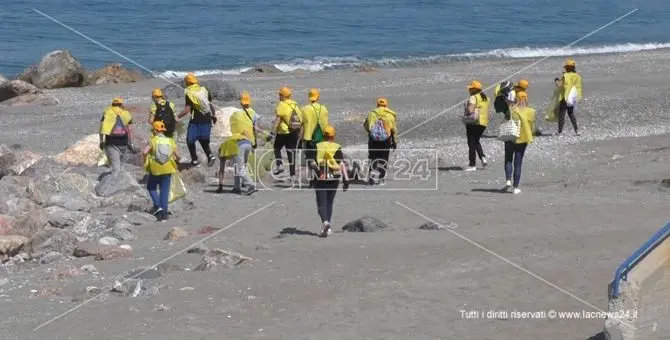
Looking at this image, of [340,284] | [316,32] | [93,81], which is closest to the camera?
[340,284]

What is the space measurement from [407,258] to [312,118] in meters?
5.38

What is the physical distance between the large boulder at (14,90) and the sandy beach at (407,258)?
5.48 metres

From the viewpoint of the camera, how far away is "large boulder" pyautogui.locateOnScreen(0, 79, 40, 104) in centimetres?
2992

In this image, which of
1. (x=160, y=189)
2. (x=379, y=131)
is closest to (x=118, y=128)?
(x=160, y=189)

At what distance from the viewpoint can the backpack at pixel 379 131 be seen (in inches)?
768

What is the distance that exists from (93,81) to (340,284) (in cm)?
2244

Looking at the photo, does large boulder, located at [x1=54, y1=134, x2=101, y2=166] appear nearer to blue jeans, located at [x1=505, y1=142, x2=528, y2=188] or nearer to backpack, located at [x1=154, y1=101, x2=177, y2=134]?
backpack, located at [x1=154, y1=101, x2=177, y2=134]

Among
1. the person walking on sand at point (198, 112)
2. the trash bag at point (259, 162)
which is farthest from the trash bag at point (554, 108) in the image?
the person walking on sand at point (198, 112)

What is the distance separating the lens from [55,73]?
111ft

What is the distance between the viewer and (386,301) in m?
12.5

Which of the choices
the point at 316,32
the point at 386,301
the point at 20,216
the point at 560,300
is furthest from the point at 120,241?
the point at 316,32

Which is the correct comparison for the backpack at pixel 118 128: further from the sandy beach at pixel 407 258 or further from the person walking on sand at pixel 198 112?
the person walking on sand at pixel 198 112

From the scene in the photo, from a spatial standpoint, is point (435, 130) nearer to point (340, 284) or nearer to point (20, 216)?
point (20, 216)

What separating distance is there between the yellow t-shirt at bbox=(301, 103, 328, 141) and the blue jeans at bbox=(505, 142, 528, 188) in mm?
2705
